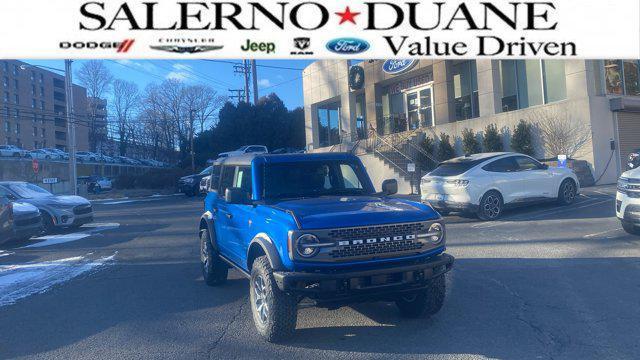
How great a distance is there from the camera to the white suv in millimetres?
8523

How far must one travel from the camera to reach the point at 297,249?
4598 mm

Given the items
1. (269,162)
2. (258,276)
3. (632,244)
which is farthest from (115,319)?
(632,244)

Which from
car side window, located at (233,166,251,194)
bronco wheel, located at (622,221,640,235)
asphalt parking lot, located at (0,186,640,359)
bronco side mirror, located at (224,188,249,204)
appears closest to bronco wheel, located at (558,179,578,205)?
asphalt parking lot, located at (0,186,640,359)

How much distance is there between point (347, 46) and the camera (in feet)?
48.0

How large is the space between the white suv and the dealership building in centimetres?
1071

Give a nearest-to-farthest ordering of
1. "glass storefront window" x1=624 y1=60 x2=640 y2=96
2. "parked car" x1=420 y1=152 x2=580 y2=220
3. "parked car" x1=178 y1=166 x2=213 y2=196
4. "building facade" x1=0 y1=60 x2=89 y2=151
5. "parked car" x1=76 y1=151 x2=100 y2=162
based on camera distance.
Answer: "parked car" x1=420 y1=152 x2=580 y2=220 → "glass storefront window" x1=624 y1=60 x2=640 y2=96 → "parked car" x1=178 y1=166 x2=213 y2=196 → "parked car" x1=76 y1=151 x2=100 y2=162 → "building facade" x1=0 y1=60 x2=89 y2=151

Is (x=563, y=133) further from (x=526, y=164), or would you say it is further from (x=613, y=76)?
(x=526, y=164)

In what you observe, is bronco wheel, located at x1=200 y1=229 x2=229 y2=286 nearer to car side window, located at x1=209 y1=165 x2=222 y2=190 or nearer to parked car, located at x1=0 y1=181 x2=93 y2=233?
car side window, located at x1=209 y1=165 x2=222 y2=190

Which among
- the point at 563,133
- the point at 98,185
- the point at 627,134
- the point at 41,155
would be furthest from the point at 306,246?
the point at 41,155

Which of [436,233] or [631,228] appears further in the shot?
[631,228]

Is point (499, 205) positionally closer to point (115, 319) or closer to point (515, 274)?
point (515, 274)

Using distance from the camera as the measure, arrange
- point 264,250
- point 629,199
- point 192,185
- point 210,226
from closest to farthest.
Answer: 1. point 264,250
2. point 210,226
3. point 629,199
4. point 192,185

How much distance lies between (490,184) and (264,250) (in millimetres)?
8717

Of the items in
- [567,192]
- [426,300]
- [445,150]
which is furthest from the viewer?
[445,150]
